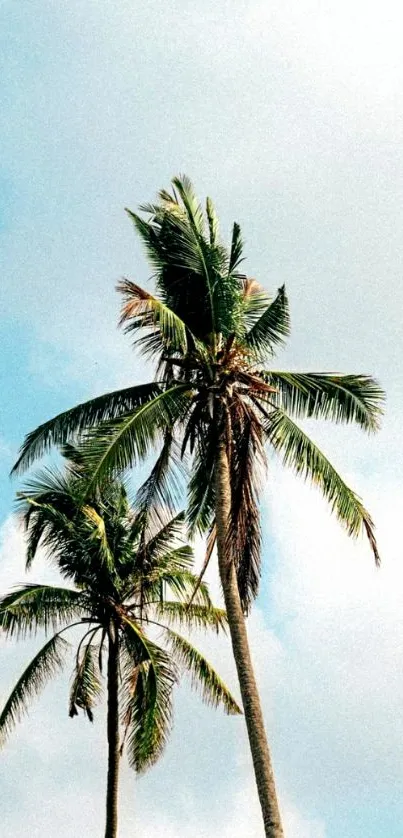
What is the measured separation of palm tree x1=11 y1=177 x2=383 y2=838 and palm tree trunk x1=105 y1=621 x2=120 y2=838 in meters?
4.54

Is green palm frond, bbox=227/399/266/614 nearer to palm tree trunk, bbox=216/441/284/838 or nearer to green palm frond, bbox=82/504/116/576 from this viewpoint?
palm tree trunk, bbox=216/441/284/838

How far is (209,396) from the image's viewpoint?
17469mm

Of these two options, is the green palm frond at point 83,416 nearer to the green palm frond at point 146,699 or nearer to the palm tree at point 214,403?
the palm tree at point 214,403

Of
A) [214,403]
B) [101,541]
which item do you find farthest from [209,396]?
[101,541]

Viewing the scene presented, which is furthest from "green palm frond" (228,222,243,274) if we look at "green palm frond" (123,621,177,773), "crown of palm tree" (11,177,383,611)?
"green palm frond" (123,621,177,773)

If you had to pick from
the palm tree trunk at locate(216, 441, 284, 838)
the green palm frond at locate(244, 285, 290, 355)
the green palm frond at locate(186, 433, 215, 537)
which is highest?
the green palm frond at locate(244, 285, 290, 355)

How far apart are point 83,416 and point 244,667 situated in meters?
5.49

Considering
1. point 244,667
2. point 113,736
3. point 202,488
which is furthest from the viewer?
point 113,736

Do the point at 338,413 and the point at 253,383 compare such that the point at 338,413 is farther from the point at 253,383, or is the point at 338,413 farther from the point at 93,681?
the point at 93,681

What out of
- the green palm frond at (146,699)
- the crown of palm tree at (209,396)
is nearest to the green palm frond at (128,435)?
the crown of palm tree at (209,396)

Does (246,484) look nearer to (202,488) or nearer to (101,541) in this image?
(202,488)

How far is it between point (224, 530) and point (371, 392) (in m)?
3.55

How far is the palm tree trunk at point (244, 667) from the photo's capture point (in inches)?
563

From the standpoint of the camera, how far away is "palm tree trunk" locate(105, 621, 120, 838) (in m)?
21.5
